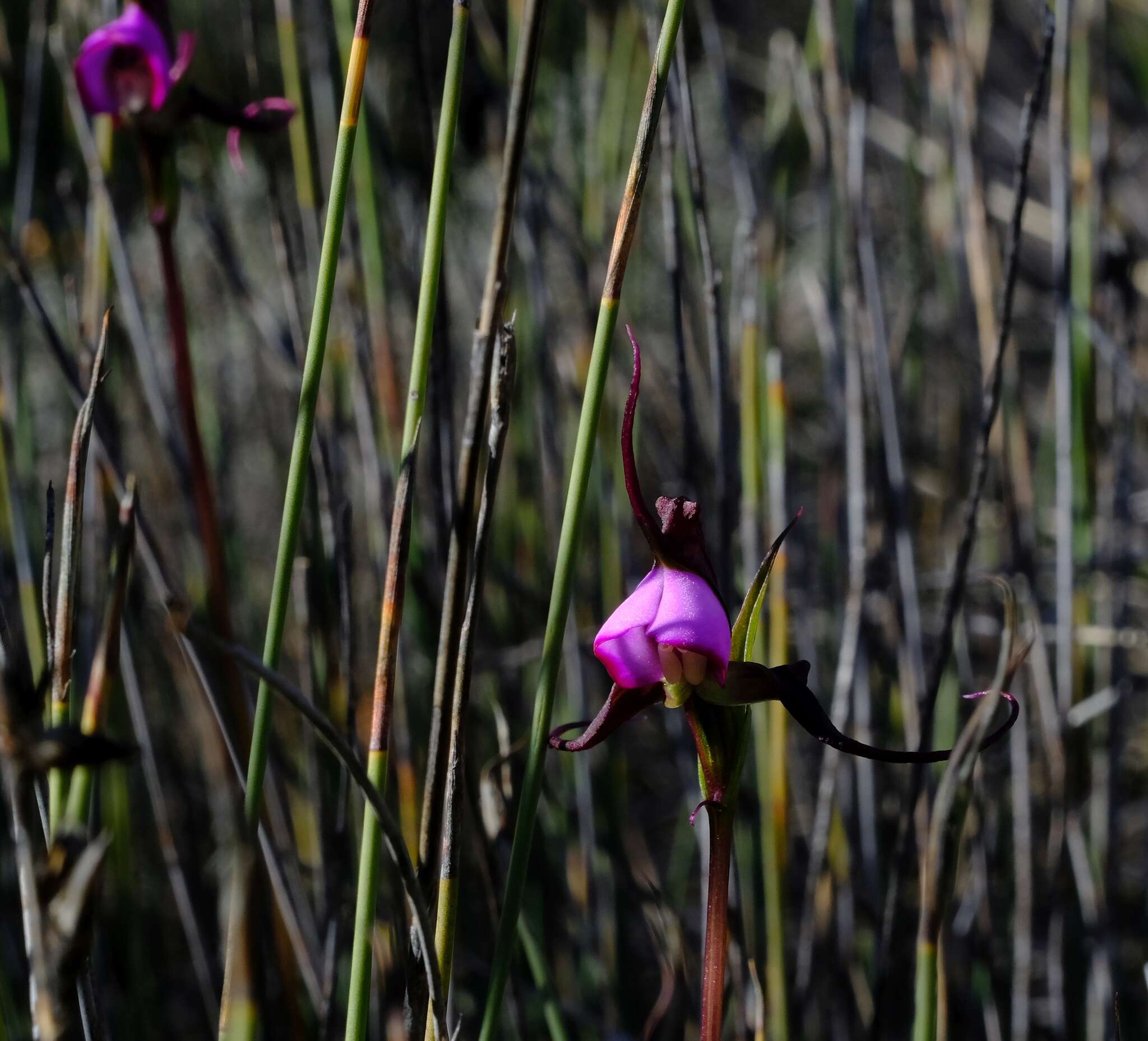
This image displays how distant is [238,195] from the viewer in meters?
2.61

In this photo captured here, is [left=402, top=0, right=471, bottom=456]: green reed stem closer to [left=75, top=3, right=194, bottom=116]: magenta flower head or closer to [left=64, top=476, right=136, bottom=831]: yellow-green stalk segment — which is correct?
[left=64, top=476, right=136, bottom=831]: yellow-green stalk segment

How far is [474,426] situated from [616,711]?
0.34 feet

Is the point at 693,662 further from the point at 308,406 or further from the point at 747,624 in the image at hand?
the point at 308,406

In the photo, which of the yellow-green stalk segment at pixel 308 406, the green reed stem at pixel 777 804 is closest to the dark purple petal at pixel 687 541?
the yellow-green stalk segment at pixel 308 406

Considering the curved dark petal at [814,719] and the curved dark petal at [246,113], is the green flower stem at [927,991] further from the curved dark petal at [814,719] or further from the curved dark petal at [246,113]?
the curved dark petal at [246,113]

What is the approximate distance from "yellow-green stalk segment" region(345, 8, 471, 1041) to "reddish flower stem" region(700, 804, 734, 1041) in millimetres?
103

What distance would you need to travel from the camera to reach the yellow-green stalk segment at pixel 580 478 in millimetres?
332

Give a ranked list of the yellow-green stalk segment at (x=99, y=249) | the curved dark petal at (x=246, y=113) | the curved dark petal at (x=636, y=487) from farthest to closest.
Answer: the yellow-green stalk segment at (x=99, y=249) < the curved dark petal at (x=246, y=113) < the curved dark petal at (x=636, y=487)

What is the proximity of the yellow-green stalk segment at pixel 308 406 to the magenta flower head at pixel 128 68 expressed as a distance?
26 centimetres

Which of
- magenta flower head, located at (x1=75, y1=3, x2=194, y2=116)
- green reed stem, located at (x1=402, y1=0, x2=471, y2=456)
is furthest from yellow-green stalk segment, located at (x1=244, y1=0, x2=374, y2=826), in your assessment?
magenta flower head, located at (x1=75, y1=3, x2=194, y2=116)

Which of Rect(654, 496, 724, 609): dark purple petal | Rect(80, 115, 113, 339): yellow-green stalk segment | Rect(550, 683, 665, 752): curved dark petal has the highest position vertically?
Rect(80, 115, 113, 339): yellow-green stalk segment

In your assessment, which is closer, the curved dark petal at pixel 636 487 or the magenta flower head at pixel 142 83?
the curved dark petal at pixel 636 487

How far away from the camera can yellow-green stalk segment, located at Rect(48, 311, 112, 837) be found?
0.34 metres

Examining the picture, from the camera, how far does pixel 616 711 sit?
307 mm
